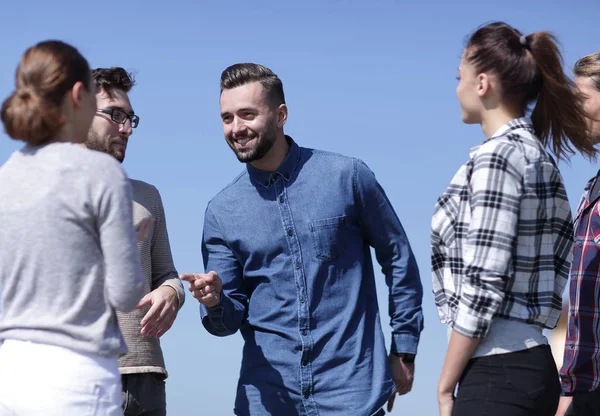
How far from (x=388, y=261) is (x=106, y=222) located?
7.22ft

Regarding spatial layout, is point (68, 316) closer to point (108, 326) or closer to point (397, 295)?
point (108, 326)

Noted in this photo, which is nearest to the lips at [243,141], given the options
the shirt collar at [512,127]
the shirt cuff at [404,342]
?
the shirt cuff at [404,342]

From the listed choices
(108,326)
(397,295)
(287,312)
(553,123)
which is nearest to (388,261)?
(397,295)

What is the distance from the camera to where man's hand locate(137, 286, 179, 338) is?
4.36m

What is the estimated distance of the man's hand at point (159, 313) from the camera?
172 inches

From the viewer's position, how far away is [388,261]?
493 cm

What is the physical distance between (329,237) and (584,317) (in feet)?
4.54

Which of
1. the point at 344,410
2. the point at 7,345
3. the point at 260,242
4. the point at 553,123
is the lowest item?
the point at 344,410

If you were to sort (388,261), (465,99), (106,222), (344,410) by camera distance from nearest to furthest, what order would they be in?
1. (106,222)
2. (465,99)
3. (344,410)
4. (388,261)

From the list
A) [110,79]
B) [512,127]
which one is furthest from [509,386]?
[110,79]

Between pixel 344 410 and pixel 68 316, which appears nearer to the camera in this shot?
pixel 68 316

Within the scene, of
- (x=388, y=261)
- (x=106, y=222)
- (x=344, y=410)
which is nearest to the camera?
(x=106, y=222)

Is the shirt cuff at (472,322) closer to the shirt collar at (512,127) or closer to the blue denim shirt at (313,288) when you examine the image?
the shirt collar at (512,127)

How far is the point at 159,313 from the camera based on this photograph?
174 inches
